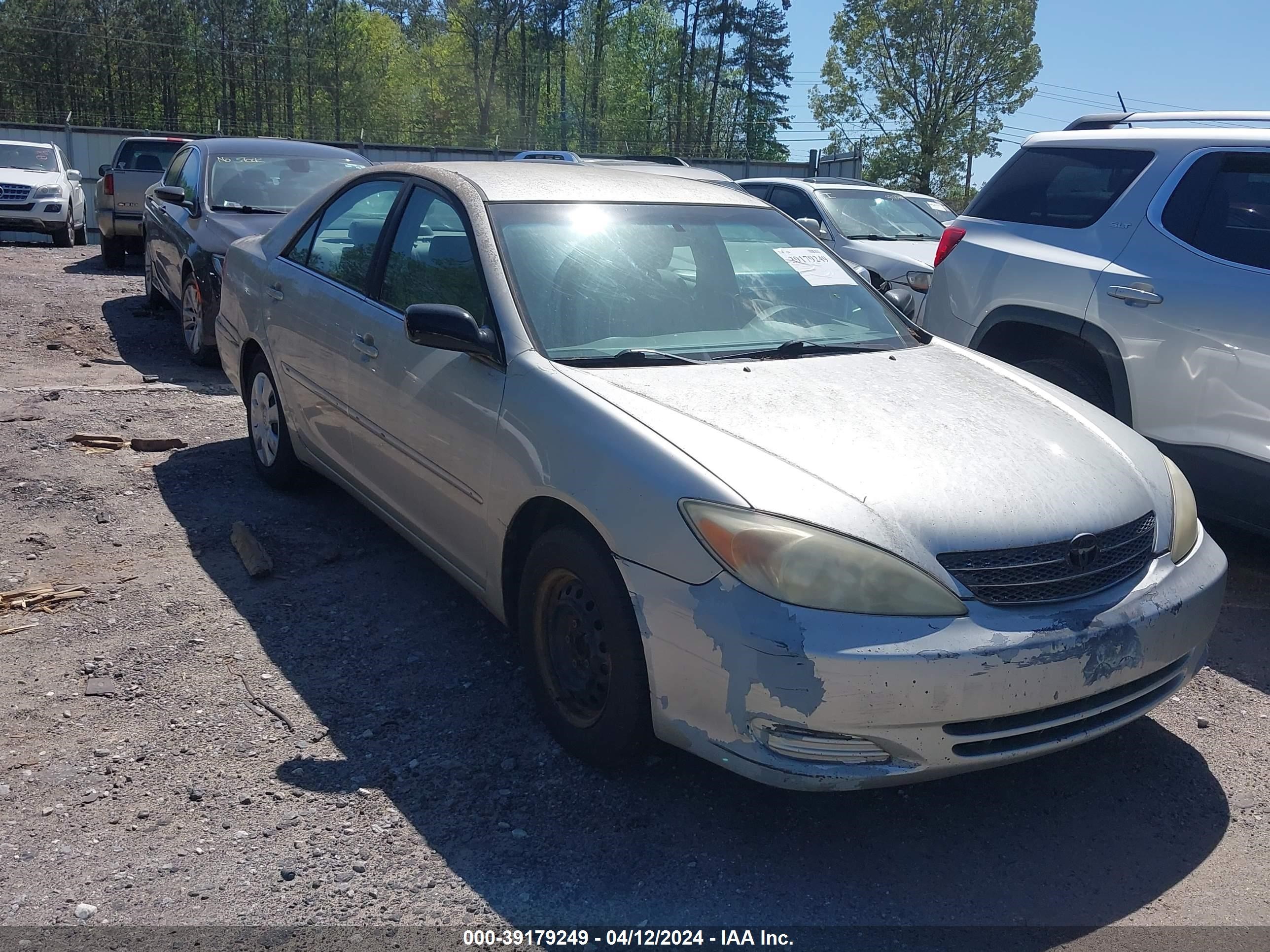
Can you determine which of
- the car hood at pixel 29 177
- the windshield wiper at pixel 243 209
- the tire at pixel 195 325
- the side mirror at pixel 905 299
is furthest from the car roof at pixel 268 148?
the car hood at pixel 29 177

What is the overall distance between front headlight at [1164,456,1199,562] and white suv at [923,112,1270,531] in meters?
1.23

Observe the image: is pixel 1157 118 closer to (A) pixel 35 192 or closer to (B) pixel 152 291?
(B) pixel 152 291

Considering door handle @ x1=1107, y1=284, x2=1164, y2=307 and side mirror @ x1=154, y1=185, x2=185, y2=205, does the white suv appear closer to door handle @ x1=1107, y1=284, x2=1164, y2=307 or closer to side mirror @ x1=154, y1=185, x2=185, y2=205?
door handle @ x1=1107, y1=284, x2=1164, y2=307

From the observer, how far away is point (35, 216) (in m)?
17.3

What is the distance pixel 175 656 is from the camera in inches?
149

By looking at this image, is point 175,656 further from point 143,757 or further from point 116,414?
point 116,414

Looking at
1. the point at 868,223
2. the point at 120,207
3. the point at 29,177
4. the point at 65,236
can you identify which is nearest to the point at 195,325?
the point at 868,223

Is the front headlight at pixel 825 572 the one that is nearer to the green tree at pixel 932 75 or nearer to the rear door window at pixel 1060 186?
the rear door window at pixel 1060 186

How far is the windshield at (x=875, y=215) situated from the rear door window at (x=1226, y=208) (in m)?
6.22

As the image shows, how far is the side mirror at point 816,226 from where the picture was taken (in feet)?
35.6

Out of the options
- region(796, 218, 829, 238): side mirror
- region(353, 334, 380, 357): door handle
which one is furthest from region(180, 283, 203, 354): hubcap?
region(796, 218, 829, 238): side mirror

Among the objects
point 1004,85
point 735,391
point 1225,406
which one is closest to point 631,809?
point 735,391

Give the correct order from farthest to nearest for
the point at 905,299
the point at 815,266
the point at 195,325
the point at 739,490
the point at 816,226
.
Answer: the point at 816,226 → the point at 905,299 → the point at 195,325 → the point at 815,266 → the point at 739,490

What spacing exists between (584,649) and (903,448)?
1.07 meters
